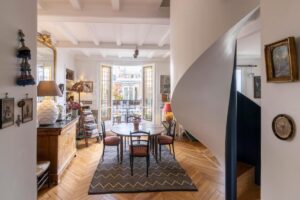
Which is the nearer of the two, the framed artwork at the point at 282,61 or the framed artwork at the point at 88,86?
the framed artwork at the point at 282,61

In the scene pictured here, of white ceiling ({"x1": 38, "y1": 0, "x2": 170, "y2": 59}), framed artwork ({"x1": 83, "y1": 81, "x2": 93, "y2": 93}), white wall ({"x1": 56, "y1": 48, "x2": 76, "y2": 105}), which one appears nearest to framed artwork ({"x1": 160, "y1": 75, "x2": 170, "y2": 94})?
white ceiling ({"x1": 38, "y1": 0, "x2": 170, "y2": 59})

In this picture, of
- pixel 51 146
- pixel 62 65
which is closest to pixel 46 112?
pixel 51 146

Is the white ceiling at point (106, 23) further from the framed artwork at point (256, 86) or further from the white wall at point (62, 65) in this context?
the framed artwork at point (256, 86)

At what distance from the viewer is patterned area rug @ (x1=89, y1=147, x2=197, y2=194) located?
3240 mm

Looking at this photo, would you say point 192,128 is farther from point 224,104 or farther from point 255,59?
point 255,59

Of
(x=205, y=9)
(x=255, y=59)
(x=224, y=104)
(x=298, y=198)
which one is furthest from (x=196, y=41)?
(x=255, y=59)

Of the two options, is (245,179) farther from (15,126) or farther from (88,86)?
(88,86)

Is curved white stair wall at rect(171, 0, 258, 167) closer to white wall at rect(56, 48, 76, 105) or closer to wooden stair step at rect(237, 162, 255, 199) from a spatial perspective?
wooden stair step at rect(237, 162, 255, 199)

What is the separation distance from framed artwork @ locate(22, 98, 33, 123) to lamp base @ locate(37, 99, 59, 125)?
161cm

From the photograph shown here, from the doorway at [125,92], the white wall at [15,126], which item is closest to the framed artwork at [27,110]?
the white wall at [15,126]

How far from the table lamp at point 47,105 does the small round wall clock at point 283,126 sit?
2986mm

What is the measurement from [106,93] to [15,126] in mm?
5878

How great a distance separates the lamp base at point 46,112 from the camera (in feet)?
11.1

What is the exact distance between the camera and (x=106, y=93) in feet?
24.4
